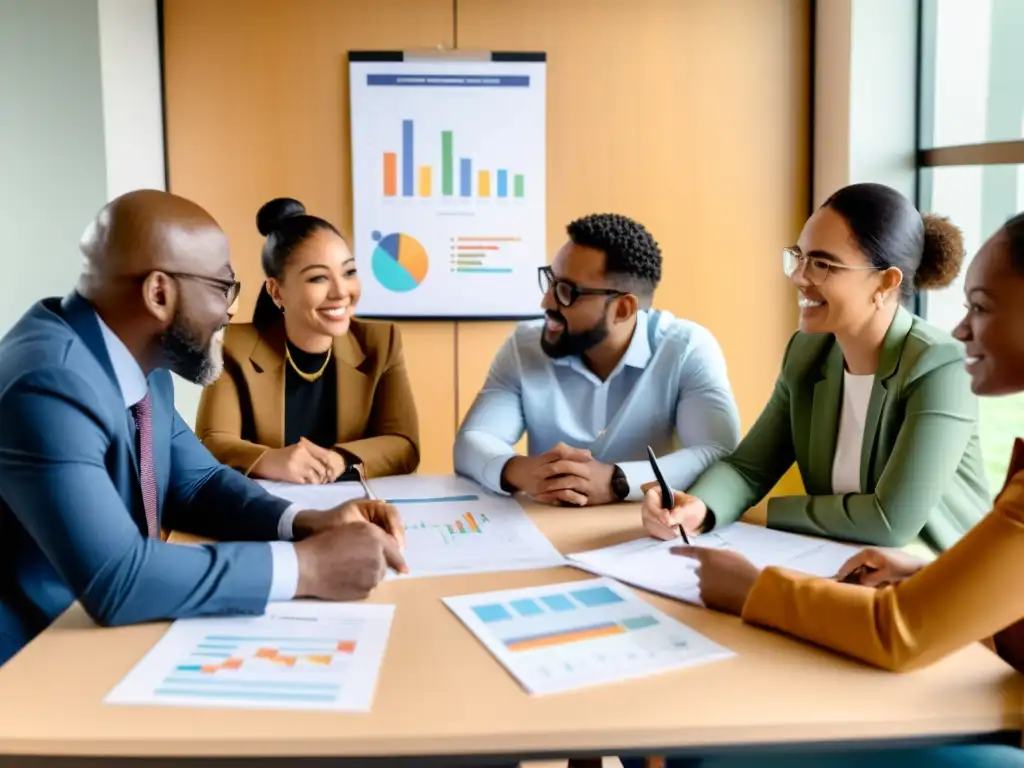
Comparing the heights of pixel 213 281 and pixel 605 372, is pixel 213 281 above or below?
above

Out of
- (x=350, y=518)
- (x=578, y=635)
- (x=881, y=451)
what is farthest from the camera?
(x=881, y=451)

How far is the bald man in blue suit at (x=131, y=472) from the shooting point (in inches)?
53.9

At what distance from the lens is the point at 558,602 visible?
147 cm

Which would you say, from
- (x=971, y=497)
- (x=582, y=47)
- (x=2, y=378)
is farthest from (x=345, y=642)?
(x=582, y=47)

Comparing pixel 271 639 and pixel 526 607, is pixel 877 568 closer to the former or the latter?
pixel 526 607

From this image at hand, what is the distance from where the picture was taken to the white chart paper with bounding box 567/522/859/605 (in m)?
1.55

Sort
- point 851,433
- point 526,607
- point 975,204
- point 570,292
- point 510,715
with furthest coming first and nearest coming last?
point 975,204 < point 570,292 < point 851,433 < point 526,607 < point 510,715

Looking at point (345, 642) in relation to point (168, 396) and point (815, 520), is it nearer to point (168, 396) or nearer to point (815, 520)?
point (168, 396)

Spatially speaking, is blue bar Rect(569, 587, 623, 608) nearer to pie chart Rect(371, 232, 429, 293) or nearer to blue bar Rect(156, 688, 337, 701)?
blue bar Rect(156, 688, 337, 701)

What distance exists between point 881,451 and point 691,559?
506mm

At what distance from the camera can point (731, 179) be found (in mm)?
3742

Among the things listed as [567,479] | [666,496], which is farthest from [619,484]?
[666,496]

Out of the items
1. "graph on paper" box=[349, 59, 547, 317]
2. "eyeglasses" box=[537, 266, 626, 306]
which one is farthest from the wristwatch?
"graph on paper" box=[349, 59, 547, 317]

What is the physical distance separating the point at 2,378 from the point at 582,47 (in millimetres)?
2723
